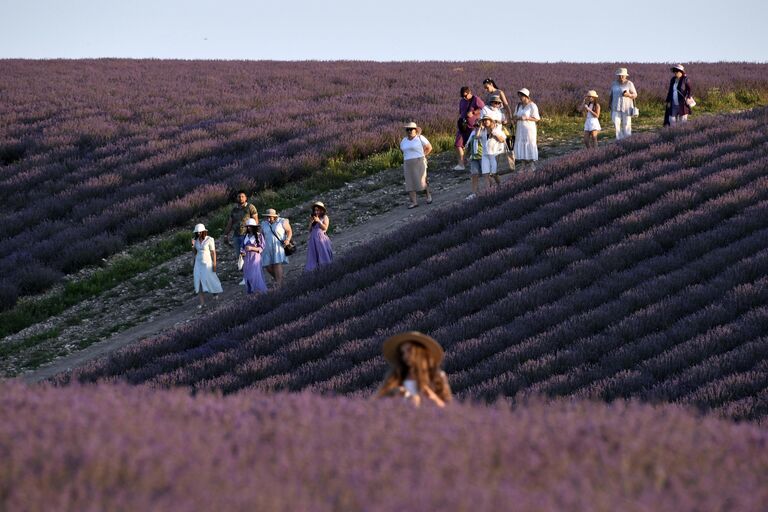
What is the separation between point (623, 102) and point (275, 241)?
26.3 feet

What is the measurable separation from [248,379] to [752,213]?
6883mm

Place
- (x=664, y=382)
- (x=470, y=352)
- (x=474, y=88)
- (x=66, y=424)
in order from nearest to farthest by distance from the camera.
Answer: (x=66, y=424) → (x=664, y=382) → (x=470, y=352) → (x=474, y=88)

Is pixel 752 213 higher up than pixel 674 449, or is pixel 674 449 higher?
pixel 674 449

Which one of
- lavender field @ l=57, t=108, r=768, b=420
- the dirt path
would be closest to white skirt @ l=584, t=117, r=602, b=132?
A: the dirt path

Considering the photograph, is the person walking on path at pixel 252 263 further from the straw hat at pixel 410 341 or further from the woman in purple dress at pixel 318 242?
the straw hat at pixel 410 341

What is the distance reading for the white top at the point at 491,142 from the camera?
18342 millimetres

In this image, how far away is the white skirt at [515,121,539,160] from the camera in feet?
65.3

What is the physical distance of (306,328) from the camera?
12.9 m

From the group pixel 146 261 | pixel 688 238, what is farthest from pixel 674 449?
pixel 146 261

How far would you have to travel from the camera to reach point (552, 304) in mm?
12484

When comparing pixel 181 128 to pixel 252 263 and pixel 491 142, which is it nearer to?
pixel 491 142

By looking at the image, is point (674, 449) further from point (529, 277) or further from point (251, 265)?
point (251, 265)

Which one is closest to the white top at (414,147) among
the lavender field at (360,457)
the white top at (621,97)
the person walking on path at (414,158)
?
the person walking on path at (414,158)

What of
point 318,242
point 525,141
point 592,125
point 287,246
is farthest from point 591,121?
point 287,246
